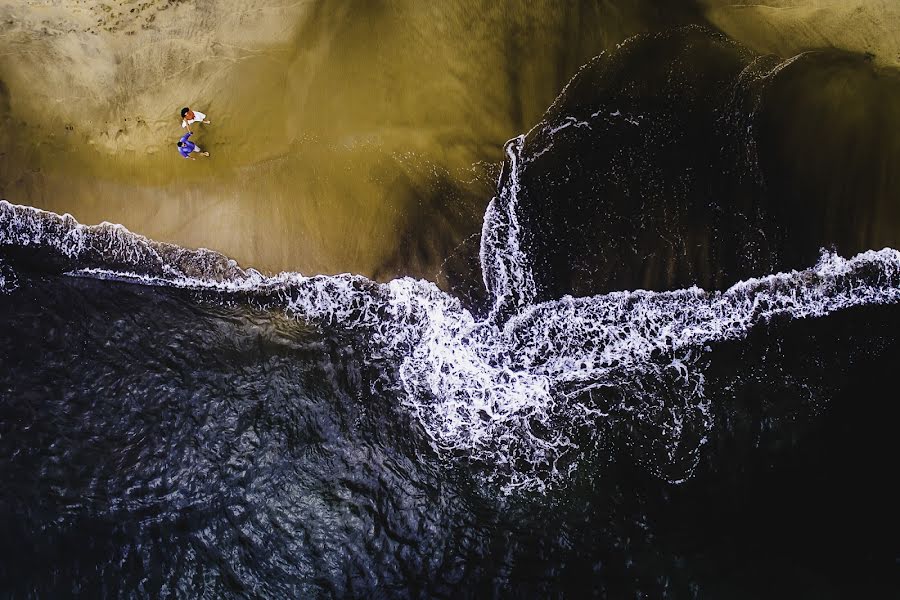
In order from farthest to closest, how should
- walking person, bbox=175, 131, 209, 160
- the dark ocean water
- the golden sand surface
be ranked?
walking person, bbox=175, 131, 209, 160, the golden sand surface, the dark ocean water

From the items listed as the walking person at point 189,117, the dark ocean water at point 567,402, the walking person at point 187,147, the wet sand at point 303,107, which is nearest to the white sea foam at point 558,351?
A: the dark ocean water at point 567,402

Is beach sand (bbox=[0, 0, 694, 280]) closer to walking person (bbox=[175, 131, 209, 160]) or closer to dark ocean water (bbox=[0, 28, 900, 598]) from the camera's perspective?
walking person (bbox=[175, 131, 209, 160])

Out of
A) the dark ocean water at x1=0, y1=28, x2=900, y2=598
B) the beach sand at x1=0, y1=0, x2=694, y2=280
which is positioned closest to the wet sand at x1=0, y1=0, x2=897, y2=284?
the beach sand at x1=0, y1=0, x2=694, y2=280

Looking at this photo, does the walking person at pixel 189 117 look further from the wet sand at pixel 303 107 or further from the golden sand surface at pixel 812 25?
the golden sand surface at pixel 812 25

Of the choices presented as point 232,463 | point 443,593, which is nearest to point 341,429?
point 232,463

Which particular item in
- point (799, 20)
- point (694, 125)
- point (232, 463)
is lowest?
point (232, 463)

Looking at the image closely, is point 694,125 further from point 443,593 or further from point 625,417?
point 443,593
